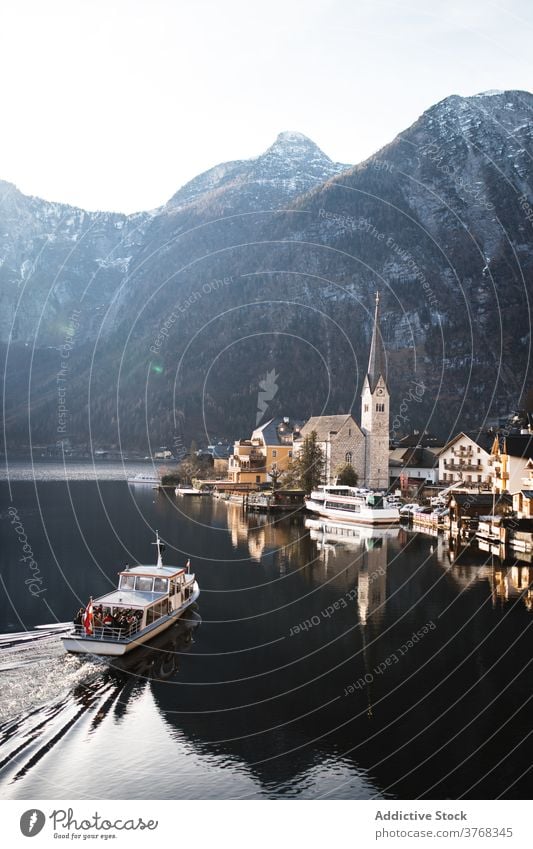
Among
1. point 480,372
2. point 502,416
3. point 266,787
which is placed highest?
point 480,372

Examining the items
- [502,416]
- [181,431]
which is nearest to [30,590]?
[502,416]

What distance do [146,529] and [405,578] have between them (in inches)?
857

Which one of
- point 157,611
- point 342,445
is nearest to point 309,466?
point 342,445

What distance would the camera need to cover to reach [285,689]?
22547mm

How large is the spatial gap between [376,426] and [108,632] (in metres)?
65.2

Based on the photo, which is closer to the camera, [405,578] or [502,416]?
[405,578]

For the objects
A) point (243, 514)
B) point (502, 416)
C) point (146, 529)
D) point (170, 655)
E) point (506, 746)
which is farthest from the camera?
point (502, 416)

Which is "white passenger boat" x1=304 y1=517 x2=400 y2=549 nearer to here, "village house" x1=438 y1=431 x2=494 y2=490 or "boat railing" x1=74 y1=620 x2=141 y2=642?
"village house" x1=438 y1=431 x2=494 y2=490

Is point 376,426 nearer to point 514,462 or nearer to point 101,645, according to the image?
point 514,462

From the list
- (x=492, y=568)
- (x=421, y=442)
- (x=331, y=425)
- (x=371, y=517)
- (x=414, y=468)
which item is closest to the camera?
(x=492, y=568)

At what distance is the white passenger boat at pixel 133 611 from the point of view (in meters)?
25.2

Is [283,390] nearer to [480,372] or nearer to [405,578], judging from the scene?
[480,372]

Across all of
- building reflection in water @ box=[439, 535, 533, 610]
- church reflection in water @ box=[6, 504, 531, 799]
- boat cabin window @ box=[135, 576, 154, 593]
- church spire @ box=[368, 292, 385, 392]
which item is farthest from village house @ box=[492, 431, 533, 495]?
boat cabin window @ box=[135, 576, 154, 593]

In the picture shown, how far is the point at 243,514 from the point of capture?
69.2 m
